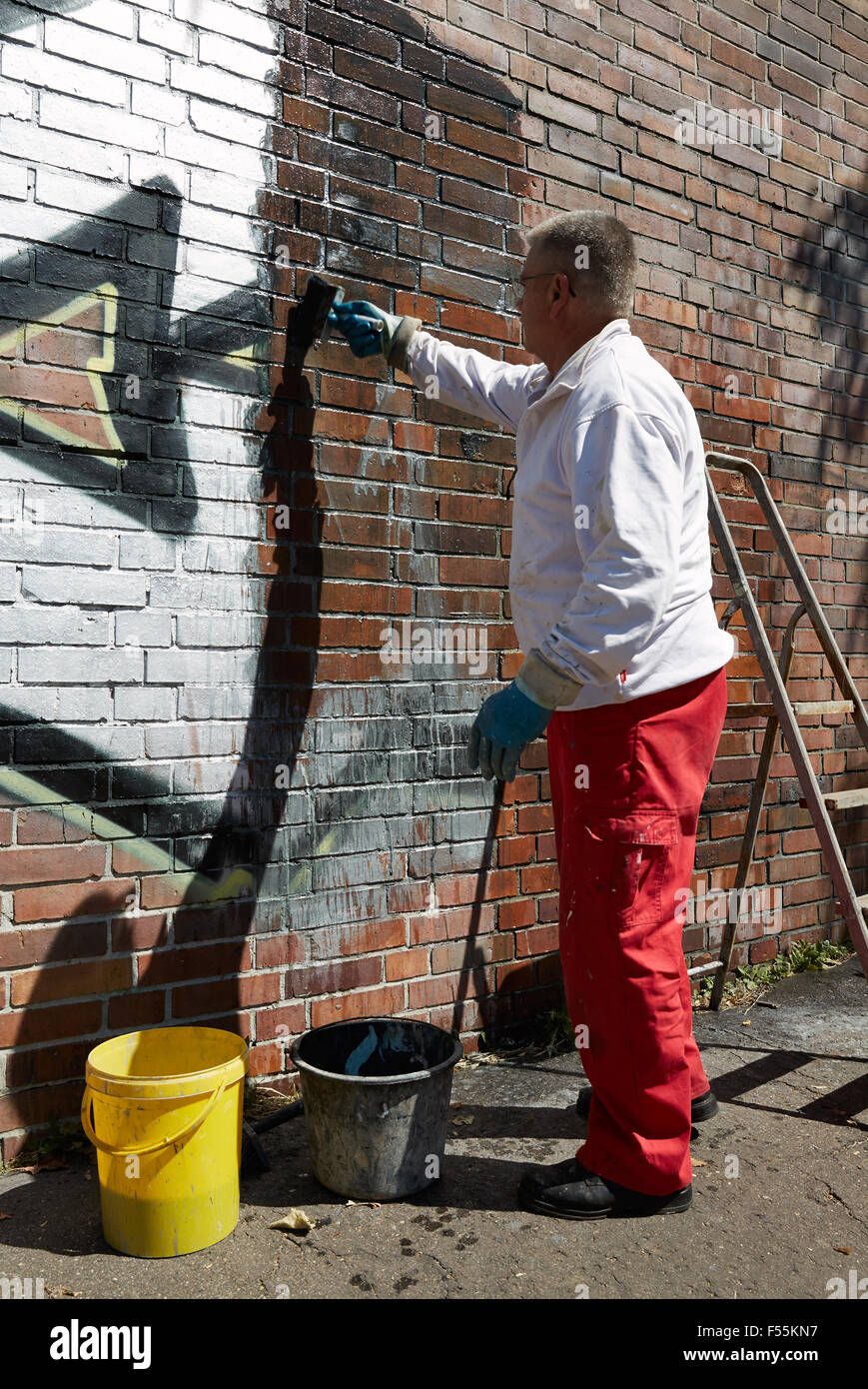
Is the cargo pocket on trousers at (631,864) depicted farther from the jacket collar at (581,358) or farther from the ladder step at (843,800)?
the ladder step at (843,800)

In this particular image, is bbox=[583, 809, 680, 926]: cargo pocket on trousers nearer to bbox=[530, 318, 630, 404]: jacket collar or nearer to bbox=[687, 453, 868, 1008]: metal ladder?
bbox=[687, 453, 868, 1008]: metal ladder

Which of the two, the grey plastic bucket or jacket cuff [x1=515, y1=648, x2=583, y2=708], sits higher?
jacket cuff [x1=515, y1=648, x2=583, y2=708]

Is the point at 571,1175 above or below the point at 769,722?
below

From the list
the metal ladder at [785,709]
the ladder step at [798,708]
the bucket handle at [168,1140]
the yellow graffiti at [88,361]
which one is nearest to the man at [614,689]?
the metal ladder at [785,709]

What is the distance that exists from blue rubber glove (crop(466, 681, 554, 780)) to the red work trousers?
163mm

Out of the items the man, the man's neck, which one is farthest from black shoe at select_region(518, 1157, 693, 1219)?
the man's neck

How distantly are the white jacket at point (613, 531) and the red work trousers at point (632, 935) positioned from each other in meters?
0.13

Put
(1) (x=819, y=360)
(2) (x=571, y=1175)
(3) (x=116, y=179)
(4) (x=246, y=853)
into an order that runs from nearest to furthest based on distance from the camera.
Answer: (2) (x=571, y=1175)
(3) (x=116, y=179)
(4) (x=246, y=853)
(1) (x=819, y=360)

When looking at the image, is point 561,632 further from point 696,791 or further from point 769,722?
point 769,722

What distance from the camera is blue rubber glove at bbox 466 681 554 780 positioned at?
2.37m

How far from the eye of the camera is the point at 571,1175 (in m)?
2.47

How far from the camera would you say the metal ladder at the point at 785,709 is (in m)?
3.09
